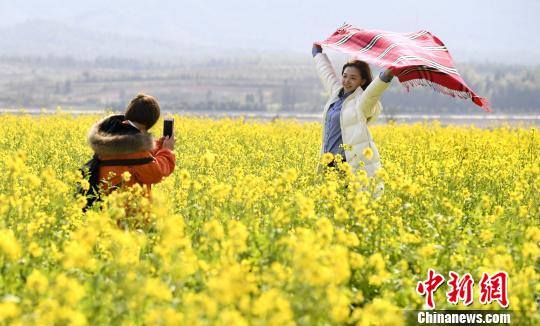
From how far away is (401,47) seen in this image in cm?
651

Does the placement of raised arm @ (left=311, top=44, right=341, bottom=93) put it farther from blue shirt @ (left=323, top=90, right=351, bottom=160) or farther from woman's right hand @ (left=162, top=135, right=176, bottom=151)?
woman's right hand @ (left=162, top=135, right=176, bottom=151)

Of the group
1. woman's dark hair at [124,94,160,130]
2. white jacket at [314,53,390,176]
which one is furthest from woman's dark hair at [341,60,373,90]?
woman's dark hair at [124,94,160,130]

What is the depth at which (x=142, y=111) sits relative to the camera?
5.63m

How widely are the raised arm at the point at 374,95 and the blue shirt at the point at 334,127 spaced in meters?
0.24

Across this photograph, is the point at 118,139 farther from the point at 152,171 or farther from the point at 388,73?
the point at 388,73

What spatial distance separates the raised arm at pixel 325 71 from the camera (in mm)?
6805

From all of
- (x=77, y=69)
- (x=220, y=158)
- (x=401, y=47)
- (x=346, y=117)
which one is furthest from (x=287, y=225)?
(x=77, y=69)

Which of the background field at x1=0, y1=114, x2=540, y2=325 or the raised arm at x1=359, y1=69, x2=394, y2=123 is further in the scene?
the raised arm at x1=359, y1=69, x2=394, y2=123

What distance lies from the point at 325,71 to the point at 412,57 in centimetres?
91

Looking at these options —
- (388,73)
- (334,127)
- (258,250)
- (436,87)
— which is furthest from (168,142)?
(436,87)

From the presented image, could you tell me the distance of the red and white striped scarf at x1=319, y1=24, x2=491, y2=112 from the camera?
20.6ft

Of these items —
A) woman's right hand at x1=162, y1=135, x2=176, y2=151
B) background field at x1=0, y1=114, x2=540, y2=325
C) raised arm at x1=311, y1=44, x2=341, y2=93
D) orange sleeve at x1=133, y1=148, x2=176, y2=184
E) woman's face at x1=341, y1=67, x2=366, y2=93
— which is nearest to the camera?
background field at x1=0, y1=114, x2=540, y2=325

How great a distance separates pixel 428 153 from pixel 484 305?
17.8ft

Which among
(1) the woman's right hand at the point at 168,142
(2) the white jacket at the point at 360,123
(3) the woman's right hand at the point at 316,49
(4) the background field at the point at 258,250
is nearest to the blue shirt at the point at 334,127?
(2) the white jacket at the point at 360,123
